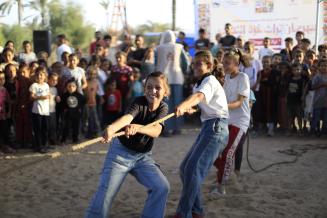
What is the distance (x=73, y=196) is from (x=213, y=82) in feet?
7.09

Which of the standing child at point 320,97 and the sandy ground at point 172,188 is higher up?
the standing child at point 320,97

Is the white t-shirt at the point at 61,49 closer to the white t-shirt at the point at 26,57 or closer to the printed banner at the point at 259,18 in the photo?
the white t-shirt at the point at 26,57

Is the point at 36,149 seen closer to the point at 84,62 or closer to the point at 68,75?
the point at 68,75

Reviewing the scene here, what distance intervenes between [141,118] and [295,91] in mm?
5791

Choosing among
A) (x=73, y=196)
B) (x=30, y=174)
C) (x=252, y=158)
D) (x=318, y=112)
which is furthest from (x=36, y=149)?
(x=318, y=112)

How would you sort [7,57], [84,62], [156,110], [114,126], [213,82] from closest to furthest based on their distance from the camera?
[114,126] → [156,110] → [213,82] → [7,57] → [84,62]

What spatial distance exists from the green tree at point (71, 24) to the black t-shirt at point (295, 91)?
1075 inches

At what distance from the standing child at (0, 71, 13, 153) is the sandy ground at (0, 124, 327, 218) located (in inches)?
14.7

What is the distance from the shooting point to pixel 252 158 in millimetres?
6723

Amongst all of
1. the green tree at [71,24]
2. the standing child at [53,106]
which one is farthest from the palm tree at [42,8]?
the standing child at [53,106]

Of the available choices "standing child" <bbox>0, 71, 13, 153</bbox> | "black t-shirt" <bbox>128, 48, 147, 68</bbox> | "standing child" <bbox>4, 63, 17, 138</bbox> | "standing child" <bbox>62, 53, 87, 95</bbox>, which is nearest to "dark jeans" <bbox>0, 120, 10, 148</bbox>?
"standing child" <bbox>0, 71, 13, 153</bbox>

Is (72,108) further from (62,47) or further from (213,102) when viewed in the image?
(213,102)

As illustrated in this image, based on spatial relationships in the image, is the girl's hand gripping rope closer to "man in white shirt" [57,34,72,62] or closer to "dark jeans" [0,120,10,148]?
"dark jeans" [0,120,10,148]

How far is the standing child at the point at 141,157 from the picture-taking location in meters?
3.23
